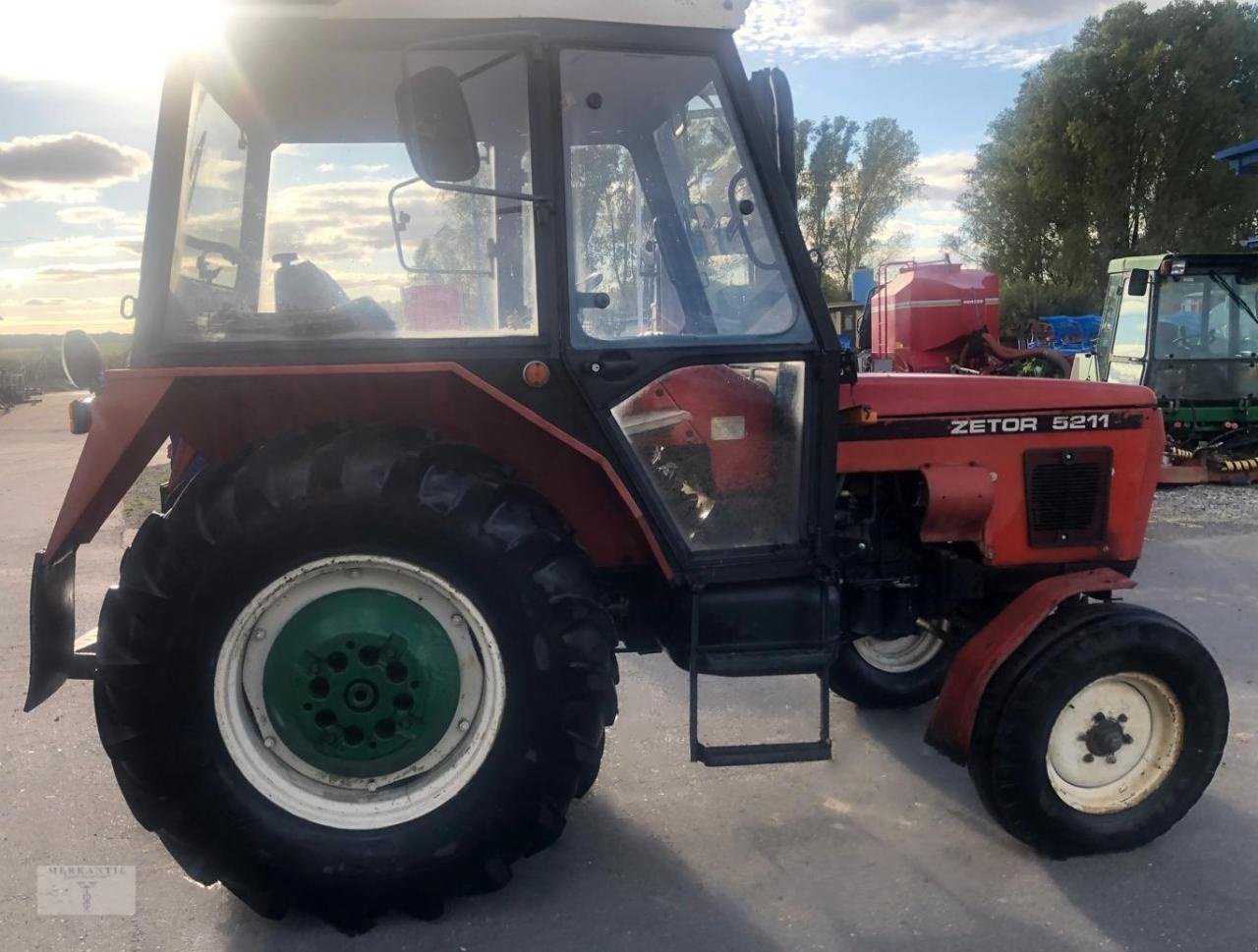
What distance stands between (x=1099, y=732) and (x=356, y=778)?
6.93ft

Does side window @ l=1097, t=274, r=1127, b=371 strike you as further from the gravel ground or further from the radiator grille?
the radiator grille

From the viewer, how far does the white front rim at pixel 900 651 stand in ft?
13.0

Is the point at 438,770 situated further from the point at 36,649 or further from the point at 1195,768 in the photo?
the point at 1195,768

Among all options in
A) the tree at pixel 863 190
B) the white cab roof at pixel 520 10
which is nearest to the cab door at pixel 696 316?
the white cab roof at pixel 520 10

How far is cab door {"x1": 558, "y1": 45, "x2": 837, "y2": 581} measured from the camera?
270 centimetres

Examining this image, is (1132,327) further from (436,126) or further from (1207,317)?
(436,126)

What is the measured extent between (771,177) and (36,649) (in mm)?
2346

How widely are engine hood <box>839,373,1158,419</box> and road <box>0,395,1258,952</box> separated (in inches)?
50.0

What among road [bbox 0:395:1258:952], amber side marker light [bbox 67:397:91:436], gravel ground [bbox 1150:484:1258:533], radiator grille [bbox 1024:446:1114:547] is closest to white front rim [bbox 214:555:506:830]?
road [bbox 0:395:1258:952]

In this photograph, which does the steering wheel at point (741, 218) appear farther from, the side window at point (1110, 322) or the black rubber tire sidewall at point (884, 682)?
the side window at point (1110, 322)

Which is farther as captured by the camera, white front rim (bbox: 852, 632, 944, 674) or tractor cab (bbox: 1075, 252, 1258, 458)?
tractor cab (bbox: 1075, 252, 1258, 458)

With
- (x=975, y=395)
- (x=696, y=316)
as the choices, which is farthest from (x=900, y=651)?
(x=696, y=316)

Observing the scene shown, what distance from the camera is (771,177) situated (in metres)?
2.77

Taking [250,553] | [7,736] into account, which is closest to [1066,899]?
[250,553]
